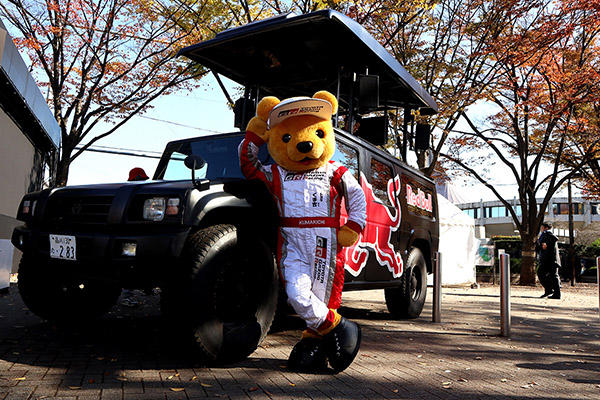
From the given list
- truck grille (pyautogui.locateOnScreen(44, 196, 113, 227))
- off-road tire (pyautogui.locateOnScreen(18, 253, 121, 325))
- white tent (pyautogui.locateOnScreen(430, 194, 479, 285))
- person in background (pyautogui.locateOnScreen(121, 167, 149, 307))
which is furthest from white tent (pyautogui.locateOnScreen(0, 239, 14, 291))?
white tent (pyautogui.locateOnScreen(430, 194, 479, 285))

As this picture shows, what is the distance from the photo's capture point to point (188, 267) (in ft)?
10.5

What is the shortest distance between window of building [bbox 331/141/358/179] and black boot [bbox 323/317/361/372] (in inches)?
71.1

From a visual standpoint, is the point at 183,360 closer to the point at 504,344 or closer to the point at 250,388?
the point at 250,388

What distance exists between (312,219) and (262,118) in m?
1.04

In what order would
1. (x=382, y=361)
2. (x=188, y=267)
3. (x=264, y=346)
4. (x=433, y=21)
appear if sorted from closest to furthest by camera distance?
(x=188, y=267) → (x=382, y=361) → (x=264, y=346) → (x=433, y=21)

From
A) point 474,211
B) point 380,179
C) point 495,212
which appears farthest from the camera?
point 474,211

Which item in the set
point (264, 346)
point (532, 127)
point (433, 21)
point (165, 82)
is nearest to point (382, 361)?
point (264, 346)

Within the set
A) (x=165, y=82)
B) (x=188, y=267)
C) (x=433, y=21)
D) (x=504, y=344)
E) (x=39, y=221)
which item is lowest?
(x=504, y=344)

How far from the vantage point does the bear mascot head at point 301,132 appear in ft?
11.9

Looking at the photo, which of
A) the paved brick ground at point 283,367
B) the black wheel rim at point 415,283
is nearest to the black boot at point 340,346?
the paved brick ground at point 283,367

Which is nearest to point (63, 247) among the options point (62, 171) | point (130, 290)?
point (130, 290)

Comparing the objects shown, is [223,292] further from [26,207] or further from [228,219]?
[26,207]

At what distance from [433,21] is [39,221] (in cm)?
1270

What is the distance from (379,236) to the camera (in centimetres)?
531
